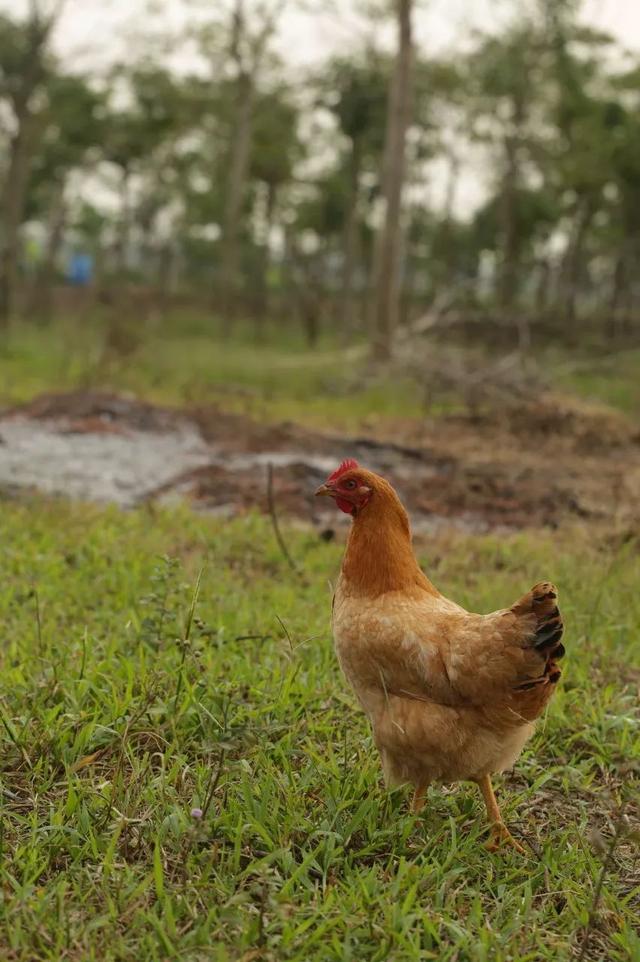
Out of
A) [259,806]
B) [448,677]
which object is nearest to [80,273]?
[259,806]

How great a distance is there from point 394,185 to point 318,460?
329 inches

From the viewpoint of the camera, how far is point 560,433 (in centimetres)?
955

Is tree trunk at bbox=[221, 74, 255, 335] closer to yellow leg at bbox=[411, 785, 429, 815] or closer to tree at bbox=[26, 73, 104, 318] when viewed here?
tree at bbox=[26, 73, 104, 318]

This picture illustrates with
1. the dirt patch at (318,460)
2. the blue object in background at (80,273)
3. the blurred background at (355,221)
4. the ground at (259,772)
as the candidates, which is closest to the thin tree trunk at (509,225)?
the blurred background at (355,221)

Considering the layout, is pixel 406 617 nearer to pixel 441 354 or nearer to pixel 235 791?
pixel 235 791

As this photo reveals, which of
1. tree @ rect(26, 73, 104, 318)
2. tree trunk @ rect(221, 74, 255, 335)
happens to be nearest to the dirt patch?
tree trunk @ rect(221, 74, 255, 335)

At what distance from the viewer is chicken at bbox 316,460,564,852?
2.37 metres

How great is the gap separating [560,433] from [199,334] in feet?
64.4

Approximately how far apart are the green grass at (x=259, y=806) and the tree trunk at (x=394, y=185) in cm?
1079

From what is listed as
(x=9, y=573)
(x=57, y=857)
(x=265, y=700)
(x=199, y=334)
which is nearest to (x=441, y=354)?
(x=9, y=573)

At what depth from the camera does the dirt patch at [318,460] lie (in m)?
6.48

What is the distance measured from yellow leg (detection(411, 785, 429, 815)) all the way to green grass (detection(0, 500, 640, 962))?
38 millimetres

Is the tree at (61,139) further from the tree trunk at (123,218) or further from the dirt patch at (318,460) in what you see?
the dirt patch at (318,460)

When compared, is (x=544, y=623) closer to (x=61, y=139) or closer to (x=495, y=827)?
(x=495, y=827)
